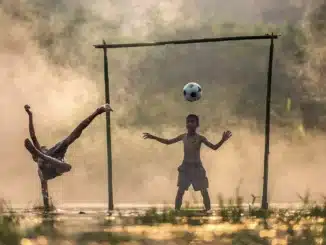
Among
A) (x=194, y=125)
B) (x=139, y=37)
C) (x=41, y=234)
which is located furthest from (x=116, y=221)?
(x=139, y=37)

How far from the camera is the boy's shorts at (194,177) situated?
12.9ft

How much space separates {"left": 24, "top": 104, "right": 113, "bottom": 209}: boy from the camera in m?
3.77

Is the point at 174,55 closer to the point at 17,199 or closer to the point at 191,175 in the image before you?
the point at 191,175

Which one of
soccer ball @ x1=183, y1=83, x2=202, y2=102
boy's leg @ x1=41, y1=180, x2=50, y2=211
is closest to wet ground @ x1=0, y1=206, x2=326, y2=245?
boy's leg @ x1=41, y1=180, x2=50, y2=211

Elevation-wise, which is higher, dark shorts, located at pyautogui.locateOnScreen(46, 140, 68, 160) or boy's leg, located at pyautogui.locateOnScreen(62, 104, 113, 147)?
boy's leg, located at pyautogui.locateOnScreen(62, 104, 113, 147)

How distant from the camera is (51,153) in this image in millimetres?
3850

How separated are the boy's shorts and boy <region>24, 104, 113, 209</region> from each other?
76 cm

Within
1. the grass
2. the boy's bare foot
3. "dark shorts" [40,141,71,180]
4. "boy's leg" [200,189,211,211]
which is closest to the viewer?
the grass

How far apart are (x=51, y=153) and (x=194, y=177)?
1099 millimetres

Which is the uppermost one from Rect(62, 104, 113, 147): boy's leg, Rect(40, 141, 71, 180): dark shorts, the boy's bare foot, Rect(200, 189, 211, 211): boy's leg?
Rect(62, 104, 113, 147): boy's leg

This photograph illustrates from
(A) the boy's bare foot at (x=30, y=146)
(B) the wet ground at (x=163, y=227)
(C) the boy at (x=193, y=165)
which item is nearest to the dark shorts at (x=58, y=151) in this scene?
(A) the boy's bare foot at (x=30, y=146)

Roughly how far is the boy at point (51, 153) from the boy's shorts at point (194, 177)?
0.76 meters

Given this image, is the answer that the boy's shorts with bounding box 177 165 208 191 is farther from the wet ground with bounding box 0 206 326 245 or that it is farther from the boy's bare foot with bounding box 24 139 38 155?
the boy's bare foot with bounding box 24 139 38 155

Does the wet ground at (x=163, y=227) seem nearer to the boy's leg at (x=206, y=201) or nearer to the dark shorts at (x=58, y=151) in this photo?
the boy's leg at (x=206, y=201)
